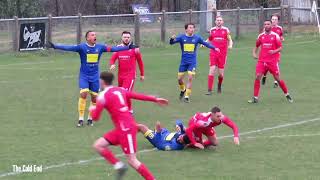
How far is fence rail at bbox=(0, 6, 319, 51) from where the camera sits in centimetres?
3200

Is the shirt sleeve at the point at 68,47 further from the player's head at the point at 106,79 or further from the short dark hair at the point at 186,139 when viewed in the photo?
the player's head at the point at 106,79

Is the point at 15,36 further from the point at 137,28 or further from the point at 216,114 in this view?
the point at 216,114

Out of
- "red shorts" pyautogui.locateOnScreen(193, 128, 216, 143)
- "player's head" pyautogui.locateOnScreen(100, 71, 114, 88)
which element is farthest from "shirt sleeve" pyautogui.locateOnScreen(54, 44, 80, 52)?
"player's head" pyautogui.locateOnScreen(100, 71, 114, 88)

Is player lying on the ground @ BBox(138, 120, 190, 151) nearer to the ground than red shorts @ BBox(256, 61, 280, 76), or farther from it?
nearer to the ground

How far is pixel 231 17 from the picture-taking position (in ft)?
132

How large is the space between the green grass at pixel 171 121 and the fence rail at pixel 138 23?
130 inches

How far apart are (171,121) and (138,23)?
20473 mm

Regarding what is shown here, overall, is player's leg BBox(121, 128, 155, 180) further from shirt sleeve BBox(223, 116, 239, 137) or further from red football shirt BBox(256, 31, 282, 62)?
red football shirt BBox(256, 31, 282, 62)

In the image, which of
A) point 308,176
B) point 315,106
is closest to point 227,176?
point 308,176

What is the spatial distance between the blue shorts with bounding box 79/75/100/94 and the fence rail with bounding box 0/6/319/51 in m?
17.2

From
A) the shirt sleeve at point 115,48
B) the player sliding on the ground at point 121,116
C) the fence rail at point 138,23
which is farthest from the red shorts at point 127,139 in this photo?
the fence rail at point 138,23

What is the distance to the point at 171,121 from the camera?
51.5 ft

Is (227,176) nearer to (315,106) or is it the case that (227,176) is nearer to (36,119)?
(36,119)

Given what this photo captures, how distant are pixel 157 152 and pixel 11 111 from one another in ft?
19.3
